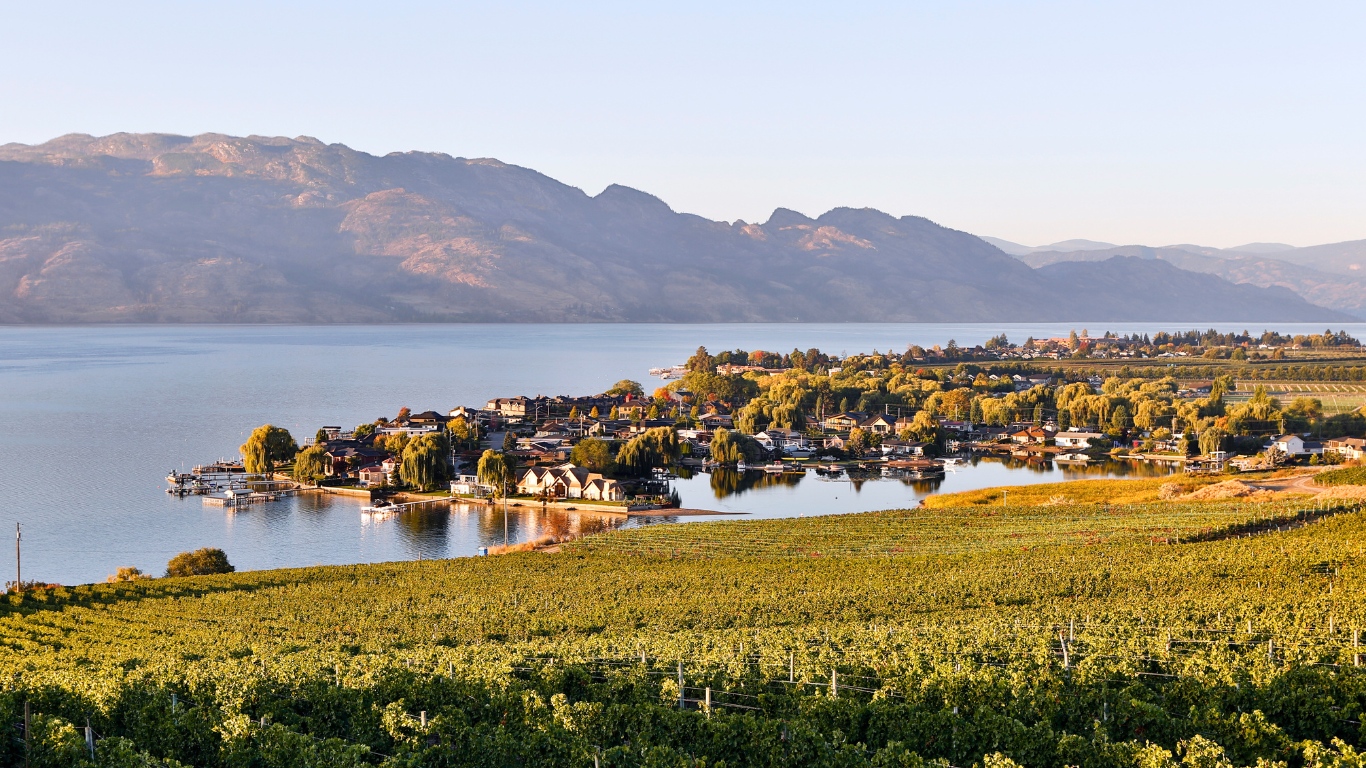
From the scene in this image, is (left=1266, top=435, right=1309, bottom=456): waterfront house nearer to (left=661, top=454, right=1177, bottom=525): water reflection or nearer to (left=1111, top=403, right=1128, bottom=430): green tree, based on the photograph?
(left=661, top=454, right=1177, bottom=525): water reflection

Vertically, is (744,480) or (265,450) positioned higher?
(265,450)

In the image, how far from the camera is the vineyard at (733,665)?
1377 centimetres

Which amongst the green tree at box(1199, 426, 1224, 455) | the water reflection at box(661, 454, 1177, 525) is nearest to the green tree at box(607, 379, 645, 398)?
the water reflection at box(661, 454, 1177, 525)

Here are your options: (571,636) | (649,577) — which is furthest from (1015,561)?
(571,636)

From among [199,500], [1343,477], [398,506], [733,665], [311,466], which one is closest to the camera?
[733,665]

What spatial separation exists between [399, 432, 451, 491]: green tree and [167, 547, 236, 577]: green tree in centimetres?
2393

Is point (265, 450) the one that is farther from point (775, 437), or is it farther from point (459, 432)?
point (775, 437)

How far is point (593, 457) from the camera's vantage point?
2749 inches

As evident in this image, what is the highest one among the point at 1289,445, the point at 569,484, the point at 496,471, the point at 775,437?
the point at 1289,445

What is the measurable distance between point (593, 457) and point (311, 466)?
19666 millimetres

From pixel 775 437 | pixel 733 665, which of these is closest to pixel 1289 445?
pixel 775 437

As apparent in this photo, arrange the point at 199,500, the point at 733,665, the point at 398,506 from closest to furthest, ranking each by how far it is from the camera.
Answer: the point at 733,665 < the point at 398,506 < the point at 199,500

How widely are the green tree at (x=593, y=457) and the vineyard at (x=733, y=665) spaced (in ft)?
107

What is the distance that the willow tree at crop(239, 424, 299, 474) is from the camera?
72062 millimetres
